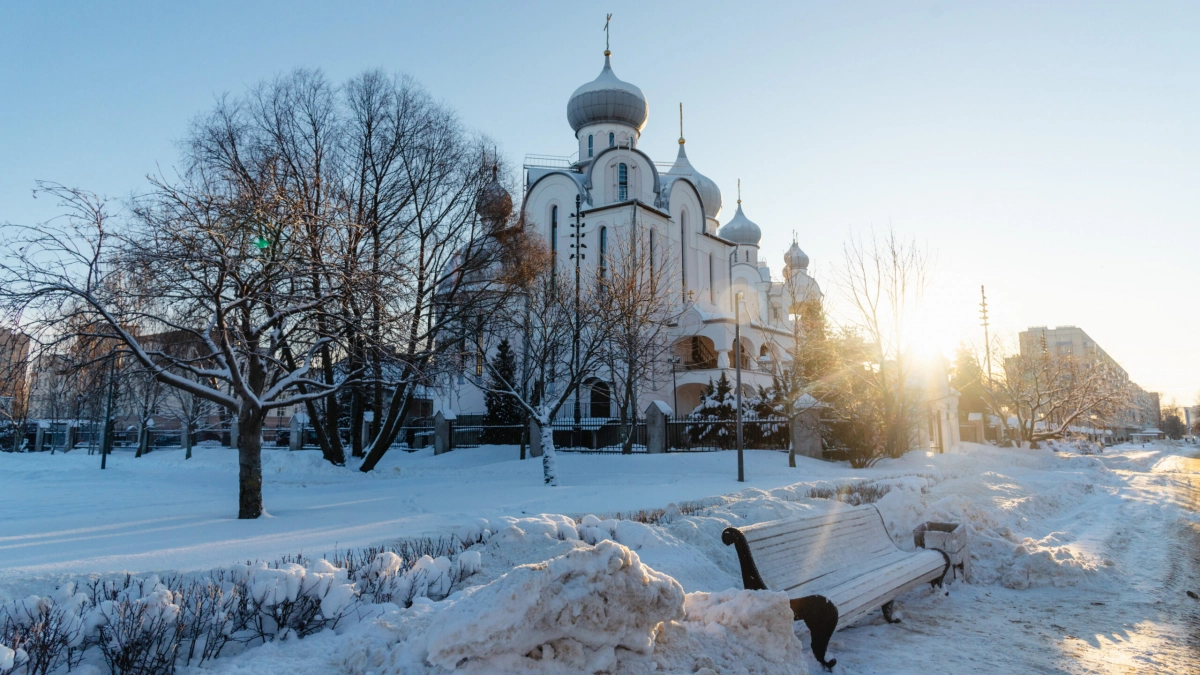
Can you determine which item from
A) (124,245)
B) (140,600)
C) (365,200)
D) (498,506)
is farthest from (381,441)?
(140,600)

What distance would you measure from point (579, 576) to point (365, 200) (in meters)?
16.9

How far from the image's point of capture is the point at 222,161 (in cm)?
1659

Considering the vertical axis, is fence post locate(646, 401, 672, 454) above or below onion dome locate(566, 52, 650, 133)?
below

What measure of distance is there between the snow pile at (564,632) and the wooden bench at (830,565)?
2.53ft

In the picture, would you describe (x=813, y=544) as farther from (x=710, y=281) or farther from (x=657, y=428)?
(x=710, y=281)

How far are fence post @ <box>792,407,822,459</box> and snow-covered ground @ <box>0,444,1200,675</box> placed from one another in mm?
6107

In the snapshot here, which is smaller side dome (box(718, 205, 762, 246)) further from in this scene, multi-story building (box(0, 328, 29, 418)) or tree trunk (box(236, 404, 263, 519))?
multi-story building (box(0, 328, 29, 418))

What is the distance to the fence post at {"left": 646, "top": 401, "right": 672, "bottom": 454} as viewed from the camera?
69.9ft

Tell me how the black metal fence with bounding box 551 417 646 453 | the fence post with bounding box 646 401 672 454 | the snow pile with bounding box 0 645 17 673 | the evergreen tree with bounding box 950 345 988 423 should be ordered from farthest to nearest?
1. the evergreen tree with bounding box 950 345 988 423
2. the black metal fence with bounding box 551 417 646 453
3. the fence post with bounding box 646 401 672 454
4. the snow pile with bounding box 0 645 17 673

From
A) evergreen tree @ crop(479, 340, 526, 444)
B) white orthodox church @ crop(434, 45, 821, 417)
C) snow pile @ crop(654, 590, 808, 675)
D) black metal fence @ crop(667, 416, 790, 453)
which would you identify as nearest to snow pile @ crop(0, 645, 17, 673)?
snow pile @ crop(654, 590, 808, 675)

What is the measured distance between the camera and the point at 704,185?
4522 centimetres

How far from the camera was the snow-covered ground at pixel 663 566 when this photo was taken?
3.48m

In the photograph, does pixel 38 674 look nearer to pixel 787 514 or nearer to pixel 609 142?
pixel 787 514

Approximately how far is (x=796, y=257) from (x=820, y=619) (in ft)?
160
